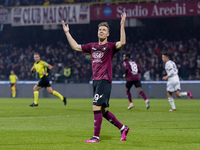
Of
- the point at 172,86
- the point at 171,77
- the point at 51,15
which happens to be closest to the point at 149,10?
the point at 51,15

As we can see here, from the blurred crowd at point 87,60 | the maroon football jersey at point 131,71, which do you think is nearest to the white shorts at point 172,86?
the maroon football jersey at point 131,71

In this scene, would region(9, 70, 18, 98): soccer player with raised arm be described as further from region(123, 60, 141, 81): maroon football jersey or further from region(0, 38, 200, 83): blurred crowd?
region(123, 60, 141, 81): maroon football jersey

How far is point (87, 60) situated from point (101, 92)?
2987cm

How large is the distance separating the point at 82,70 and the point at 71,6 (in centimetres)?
510

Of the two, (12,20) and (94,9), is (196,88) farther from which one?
(12,20)

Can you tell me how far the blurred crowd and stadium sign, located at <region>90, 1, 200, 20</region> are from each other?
9.74 ft

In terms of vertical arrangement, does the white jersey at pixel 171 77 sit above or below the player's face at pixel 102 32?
below

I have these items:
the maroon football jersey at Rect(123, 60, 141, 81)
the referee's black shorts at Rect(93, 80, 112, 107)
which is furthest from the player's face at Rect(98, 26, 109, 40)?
the maroon football jersey at Rect(123, 60, 141, 81)

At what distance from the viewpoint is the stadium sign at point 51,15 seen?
1464 inches

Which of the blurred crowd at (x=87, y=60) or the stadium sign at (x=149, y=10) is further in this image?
the stadium sign at (x=149, y=10)

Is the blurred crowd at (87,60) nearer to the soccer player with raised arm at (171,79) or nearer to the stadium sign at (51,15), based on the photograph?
the stadium sign at (51,15)

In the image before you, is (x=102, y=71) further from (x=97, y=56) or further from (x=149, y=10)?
(x=149, y=10)

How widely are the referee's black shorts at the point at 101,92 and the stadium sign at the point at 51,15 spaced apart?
29.1 metres

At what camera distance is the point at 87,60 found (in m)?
38.0
